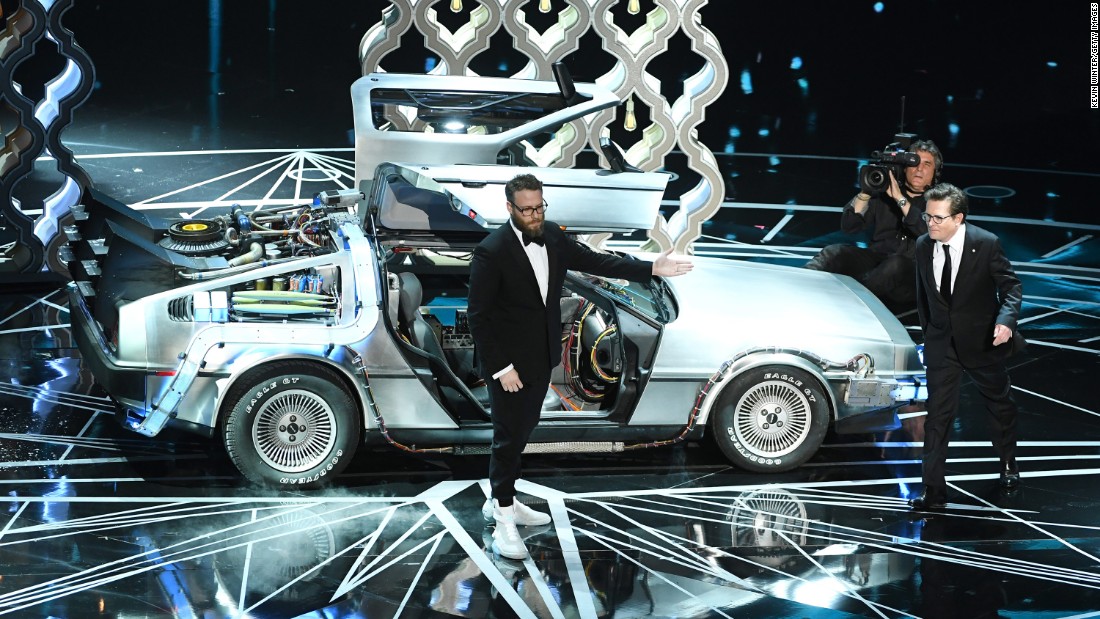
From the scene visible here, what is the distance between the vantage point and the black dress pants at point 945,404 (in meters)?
6.53

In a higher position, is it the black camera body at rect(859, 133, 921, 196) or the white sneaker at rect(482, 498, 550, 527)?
the black camera body at rect(859, 133, 921, 196)

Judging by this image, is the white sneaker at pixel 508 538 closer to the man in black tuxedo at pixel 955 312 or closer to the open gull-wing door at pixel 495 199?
the open gull-wing door at pixel 495 199

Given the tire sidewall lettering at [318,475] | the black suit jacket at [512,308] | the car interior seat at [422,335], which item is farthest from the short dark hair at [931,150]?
the tire sidewall lettering at [318,475]

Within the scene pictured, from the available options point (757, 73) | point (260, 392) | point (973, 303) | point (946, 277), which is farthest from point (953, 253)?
point (757, 73)

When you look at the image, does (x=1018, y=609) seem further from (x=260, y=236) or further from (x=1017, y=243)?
(x=1017, y=243)

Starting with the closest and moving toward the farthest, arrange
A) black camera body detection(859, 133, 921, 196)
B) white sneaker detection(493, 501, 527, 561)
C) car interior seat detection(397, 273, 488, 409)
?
white sneaker detection(493, 501, 527, 561)
car interior seat detection(397, 273, 488, 409)
black camera body detection(859, 133, 921, 196)

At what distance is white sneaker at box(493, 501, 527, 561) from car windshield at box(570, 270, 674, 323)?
1402mm

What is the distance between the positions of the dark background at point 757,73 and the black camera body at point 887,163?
688 cm

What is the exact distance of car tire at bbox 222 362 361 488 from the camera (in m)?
6.46

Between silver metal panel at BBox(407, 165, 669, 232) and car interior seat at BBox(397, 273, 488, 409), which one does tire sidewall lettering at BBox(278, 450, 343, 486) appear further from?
silver metal panel at BBox(407, 165, 669, 232)

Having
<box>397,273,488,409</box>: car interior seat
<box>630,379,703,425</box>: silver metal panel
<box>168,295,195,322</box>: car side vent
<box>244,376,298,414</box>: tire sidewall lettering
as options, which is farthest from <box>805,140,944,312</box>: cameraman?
<box>168,295,195,322</box>: car side vent

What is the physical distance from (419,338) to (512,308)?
134cm

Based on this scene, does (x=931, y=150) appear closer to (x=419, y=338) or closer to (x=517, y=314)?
(x=419, y=338)

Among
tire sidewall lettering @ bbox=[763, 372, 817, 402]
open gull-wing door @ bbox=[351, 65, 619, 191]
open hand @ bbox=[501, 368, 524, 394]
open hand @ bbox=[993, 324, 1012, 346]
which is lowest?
tire sidewall lettering @ bbox=[763, 372, 817, 402]
